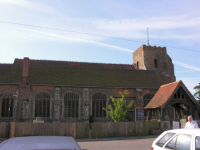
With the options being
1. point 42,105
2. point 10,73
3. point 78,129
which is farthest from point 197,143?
Result: point 10,73

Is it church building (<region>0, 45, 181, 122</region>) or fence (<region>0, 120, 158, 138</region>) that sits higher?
church building (<region>0, 45, 181, 122</region>)

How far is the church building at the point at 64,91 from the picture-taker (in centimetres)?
2717

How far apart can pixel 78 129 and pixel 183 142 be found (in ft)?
45.4

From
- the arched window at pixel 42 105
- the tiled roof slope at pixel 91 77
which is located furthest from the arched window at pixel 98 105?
the arched window at pixel 42 105

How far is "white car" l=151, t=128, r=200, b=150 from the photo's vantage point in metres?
5.03

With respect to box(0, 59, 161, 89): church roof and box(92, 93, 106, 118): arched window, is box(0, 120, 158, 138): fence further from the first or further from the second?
box(0, 59, 161, 89): church roof

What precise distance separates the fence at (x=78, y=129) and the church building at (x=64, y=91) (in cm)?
834

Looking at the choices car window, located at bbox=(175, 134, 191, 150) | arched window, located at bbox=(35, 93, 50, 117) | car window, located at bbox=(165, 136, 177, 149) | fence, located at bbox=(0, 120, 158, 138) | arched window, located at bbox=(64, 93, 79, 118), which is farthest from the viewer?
arched window, located at bbox=(64, 93, 79, 118)

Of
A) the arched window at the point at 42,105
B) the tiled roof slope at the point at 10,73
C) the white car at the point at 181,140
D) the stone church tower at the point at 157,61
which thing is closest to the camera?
the white car at the point at 181,140

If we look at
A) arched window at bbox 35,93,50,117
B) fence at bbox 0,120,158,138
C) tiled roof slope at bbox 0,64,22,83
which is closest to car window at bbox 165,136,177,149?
fence at bbox 0,120,158,138

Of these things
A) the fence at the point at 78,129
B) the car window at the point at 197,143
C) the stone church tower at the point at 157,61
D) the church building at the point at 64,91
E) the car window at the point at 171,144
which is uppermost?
the stone church tower at the point at 157,61

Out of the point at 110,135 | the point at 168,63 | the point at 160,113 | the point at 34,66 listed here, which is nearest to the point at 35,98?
the point at 34,66

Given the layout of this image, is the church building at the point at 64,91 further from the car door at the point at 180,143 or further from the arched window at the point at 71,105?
the car door at the point at 180,143

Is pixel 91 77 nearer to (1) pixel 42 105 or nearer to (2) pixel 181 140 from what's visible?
(1) pixel 42 105
